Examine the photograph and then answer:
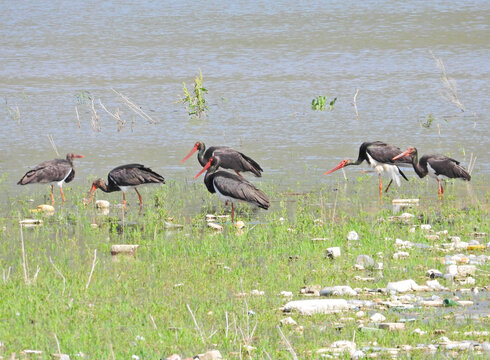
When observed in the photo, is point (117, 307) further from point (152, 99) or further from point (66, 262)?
point (152, 99)

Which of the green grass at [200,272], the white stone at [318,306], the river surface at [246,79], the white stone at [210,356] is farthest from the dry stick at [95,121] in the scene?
the white stone at [210,356]

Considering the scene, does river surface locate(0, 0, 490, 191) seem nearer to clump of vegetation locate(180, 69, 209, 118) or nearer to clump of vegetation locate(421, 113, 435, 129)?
clump of vegetation locate(421, 113, 435, 129)

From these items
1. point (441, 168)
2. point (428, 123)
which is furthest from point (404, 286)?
point (428, 123)

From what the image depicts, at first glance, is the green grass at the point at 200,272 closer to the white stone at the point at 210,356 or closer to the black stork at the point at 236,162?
the white stone at the point at 210,356

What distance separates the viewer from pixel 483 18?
3988 centimetres

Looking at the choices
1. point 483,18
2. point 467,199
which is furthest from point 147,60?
point 467,199

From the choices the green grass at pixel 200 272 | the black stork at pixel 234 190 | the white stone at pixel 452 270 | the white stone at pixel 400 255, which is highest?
the black stork at pixel 234 190

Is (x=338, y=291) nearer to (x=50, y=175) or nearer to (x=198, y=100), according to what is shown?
(x=50, y=175)

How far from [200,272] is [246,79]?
19892 millimetres

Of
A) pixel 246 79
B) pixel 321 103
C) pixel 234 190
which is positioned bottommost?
pixel 234 190

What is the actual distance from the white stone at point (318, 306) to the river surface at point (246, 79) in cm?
849

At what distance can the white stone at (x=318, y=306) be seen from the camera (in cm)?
834

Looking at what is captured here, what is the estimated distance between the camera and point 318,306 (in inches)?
329

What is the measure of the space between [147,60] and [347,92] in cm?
942
